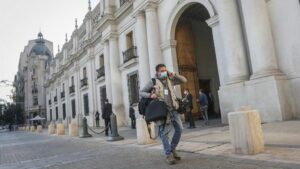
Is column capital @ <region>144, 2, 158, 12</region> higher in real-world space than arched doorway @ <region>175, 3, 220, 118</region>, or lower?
higher

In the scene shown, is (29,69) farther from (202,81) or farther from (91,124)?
(202,81)

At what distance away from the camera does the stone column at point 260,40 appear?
29.8 feet

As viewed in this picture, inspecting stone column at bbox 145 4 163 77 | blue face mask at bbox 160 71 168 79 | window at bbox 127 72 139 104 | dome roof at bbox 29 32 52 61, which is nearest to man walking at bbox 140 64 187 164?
blue face mask at bbox 160 71 168 79

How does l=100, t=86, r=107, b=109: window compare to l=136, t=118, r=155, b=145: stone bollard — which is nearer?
l=136, t=118, r=155, b=145: stone bollard

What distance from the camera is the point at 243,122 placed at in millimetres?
4484

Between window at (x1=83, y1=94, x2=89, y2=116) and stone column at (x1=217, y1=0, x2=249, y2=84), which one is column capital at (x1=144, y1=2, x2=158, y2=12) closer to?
stone column at (x1=217, y1=0, x2=249, y2=84)

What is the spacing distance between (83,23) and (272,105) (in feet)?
77.1

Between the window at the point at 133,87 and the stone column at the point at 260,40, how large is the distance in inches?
383

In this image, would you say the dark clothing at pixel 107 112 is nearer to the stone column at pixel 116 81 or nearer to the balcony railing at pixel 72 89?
the stone column at pixel 116 81

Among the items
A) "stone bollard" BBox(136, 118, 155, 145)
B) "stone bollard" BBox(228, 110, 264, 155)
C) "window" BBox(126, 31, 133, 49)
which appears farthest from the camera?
"window" BBox(126, 31, 133, 49)

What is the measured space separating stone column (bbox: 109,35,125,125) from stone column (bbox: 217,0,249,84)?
10.2m

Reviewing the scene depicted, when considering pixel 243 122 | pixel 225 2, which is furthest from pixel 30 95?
pixel 243 122

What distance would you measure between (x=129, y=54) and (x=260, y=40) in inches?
408

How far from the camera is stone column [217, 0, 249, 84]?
10008mm
